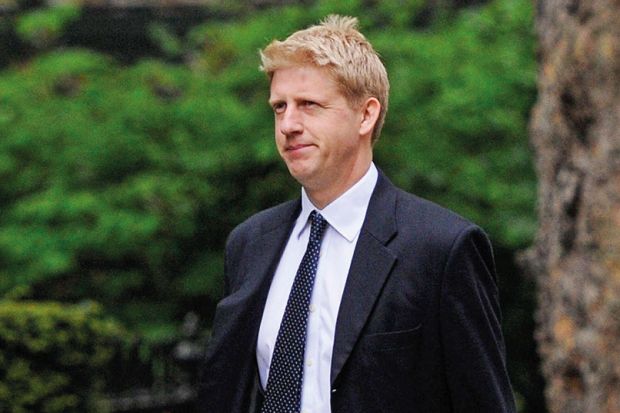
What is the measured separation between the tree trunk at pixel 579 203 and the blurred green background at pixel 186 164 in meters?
1.39

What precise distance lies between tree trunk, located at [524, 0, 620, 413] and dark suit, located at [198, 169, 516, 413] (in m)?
4.64

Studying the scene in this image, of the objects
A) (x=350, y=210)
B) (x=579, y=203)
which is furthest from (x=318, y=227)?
(x=579, y=203)

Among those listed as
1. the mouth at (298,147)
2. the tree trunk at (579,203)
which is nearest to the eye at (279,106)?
the mouth at (298,147)

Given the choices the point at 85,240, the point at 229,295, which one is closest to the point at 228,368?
the point at 229,295

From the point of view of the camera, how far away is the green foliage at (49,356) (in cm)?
798

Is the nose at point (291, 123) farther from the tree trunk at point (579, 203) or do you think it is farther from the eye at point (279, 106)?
the tree trunk at point (579, 203)

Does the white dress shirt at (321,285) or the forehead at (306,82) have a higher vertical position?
the forehead at (306,82)

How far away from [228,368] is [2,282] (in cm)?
681

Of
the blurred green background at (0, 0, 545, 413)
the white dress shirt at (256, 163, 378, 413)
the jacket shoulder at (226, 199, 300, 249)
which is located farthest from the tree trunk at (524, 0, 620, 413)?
the white dress shirt at (256, 163, 378, 413)

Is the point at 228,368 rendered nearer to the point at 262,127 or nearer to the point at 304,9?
the point at 262,127

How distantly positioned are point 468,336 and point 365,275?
30 cm

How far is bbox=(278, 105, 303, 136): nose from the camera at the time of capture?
330 centimetres

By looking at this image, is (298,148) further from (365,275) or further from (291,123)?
(365,275)

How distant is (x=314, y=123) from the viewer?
3303 mm
